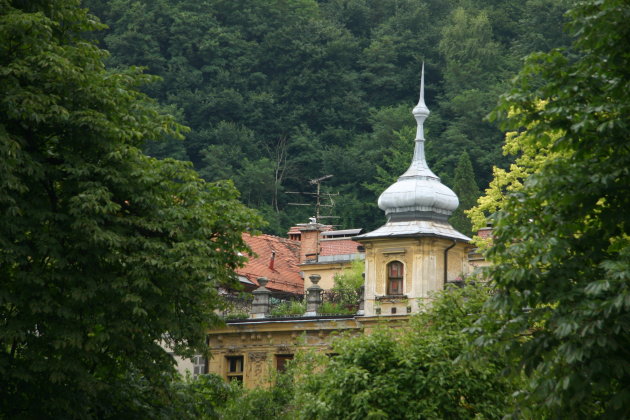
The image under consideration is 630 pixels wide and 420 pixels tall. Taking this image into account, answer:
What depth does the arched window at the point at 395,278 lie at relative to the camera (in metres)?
48.0

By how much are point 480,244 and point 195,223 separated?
11.1 m

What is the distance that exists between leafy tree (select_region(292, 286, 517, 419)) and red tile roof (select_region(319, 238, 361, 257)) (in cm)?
2951

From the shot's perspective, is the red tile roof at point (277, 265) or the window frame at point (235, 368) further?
the red tile roof at point (277, 265)

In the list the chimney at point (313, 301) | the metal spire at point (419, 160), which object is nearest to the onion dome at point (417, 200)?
the metal spire at point (419, 160)

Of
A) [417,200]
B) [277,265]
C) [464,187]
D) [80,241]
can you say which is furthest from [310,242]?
[80,241]

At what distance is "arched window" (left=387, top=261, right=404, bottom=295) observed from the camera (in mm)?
47956

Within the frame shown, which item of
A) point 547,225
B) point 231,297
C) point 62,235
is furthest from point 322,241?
point 547,225

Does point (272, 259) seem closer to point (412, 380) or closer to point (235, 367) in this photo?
point (235, 367)

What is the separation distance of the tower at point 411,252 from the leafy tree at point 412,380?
16.6 m

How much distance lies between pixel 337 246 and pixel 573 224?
43.2 m

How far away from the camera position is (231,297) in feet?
172

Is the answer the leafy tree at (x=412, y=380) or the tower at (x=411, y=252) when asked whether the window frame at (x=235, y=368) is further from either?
the leafy tree at (x=412, y=380)

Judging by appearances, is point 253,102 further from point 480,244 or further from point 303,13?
point 480,244

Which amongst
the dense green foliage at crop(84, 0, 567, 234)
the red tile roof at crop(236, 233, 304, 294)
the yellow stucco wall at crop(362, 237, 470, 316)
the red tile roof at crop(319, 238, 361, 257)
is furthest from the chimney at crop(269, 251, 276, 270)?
the dense green foliage at crop(84, 0, 567, 234)
